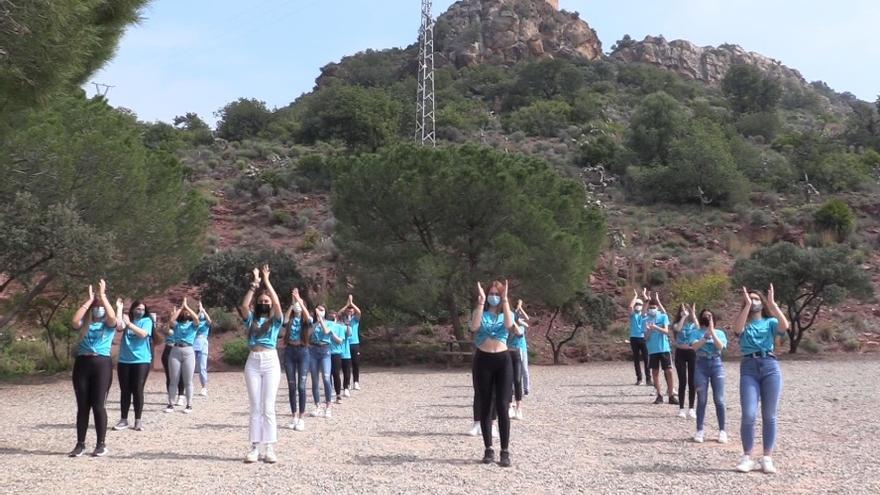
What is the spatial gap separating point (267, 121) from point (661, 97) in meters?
31.6

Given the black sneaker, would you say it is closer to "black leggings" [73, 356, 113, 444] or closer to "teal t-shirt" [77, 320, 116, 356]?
"black leggings" [73, 356, 113, 444]

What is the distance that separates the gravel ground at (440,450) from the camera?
7031 mm

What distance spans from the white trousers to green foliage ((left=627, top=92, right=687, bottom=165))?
149ft

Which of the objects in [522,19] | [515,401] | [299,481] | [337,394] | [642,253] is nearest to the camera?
[299,481]

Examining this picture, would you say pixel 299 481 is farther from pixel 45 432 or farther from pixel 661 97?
pixel 661 97

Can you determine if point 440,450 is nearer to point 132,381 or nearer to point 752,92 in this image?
point 132,381

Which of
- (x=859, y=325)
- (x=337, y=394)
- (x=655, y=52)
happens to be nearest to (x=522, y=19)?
(x=655, y=52)

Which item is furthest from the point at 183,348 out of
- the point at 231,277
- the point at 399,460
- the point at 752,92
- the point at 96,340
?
the point at 752,92

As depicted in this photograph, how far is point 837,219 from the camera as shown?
39.5 meters

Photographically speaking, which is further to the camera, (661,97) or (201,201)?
(661,97)

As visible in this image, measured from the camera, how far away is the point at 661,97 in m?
53.5

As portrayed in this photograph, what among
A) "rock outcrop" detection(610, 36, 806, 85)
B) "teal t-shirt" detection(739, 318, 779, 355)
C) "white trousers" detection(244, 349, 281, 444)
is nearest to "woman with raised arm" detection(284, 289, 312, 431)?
"white trousers" detection(244, 349, 281, 444)

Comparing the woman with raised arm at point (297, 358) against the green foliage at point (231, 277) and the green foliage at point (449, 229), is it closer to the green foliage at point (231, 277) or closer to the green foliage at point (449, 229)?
the green foliage at point (449, 229)

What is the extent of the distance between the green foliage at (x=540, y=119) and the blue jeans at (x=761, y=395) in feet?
179
